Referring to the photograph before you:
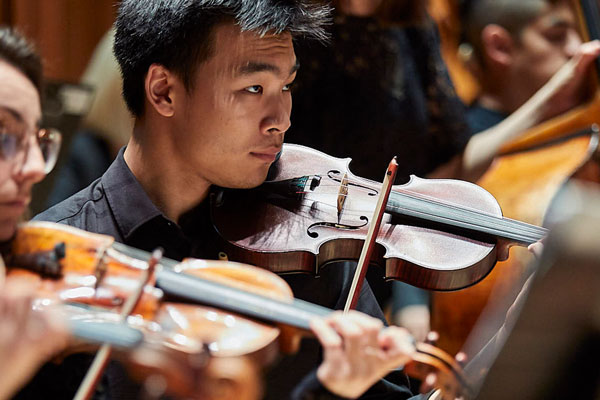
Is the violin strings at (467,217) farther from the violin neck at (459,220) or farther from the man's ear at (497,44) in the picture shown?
the man's ear at (497,44)

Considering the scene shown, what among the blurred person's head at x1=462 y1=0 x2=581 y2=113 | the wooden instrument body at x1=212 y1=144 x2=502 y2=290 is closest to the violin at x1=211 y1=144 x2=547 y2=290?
the wooden instrument body at x1=212 y1=144 x2=502 y2=290

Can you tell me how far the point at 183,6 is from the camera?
106 cm

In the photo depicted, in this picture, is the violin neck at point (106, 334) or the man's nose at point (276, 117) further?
the man's nose at point (276, 117)

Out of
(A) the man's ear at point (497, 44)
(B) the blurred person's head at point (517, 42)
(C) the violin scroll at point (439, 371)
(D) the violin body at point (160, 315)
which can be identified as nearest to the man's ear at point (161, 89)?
(D) the violin body at point (160, 315)

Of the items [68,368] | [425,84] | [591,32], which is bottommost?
[68,368]

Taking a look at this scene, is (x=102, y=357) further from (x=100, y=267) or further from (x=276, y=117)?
(x=276, y=117)

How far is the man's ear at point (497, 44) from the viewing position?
1.91m

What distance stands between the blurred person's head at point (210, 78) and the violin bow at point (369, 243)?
15cm

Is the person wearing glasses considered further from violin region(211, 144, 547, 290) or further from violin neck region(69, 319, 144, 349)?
violin region(211, 144, 547, 290)

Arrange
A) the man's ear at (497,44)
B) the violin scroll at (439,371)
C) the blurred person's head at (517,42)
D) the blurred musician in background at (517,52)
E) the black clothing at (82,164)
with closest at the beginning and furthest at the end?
the violin scroll at (439,371)
the black clothing at (82,164)
the blurred musician in background at (517,52)
the blurred person's head at (517,42)
the man's ear at (497,44)

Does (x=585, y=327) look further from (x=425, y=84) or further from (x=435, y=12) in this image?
(x=435, y=12)

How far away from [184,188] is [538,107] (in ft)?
2.69

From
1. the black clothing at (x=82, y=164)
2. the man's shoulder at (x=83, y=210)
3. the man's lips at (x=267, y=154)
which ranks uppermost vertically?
the man's lips at (x=267, y=154)

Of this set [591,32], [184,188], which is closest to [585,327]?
→ [184,188]
